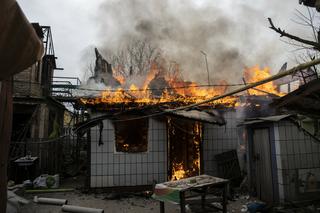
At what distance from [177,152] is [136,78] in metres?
5.57

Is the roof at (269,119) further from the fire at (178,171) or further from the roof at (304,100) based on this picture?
the fire at (178,171)

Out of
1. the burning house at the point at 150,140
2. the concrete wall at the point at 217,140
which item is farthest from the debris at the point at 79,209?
the concrete wall at the point at 217,140

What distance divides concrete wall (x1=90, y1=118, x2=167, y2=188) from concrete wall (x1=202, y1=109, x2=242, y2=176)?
1.84 m

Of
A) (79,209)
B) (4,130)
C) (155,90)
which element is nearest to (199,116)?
(79,209)

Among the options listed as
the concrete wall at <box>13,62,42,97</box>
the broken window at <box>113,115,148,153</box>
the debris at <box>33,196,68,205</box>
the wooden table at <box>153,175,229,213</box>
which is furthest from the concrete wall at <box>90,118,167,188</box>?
the concrete wall at <box>13,62,42,97</box>

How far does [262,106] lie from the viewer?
40.0ft

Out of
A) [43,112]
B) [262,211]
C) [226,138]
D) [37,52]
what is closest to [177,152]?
[226,138]

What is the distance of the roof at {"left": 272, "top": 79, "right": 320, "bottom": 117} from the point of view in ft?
13.2

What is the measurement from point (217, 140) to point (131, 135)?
381 cm

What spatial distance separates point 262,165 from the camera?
8703 mm

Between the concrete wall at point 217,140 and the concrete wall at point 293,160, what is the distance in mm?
3141

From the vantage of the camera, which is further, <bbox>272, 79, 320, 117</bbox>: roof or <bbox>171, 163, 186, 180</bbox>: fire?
<bbox>171, 163, 186, 180</bbox>: fire

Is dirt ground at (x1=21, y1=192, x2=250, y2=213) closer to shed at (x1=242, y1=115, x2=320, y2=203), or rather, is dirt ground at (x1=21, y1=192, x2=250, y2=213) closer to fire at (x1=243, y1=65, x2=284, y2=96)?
shed at (x1=242, y1=115, x2=320, y2=203)

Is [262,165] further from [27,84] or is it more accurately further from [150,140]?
[27,84]
